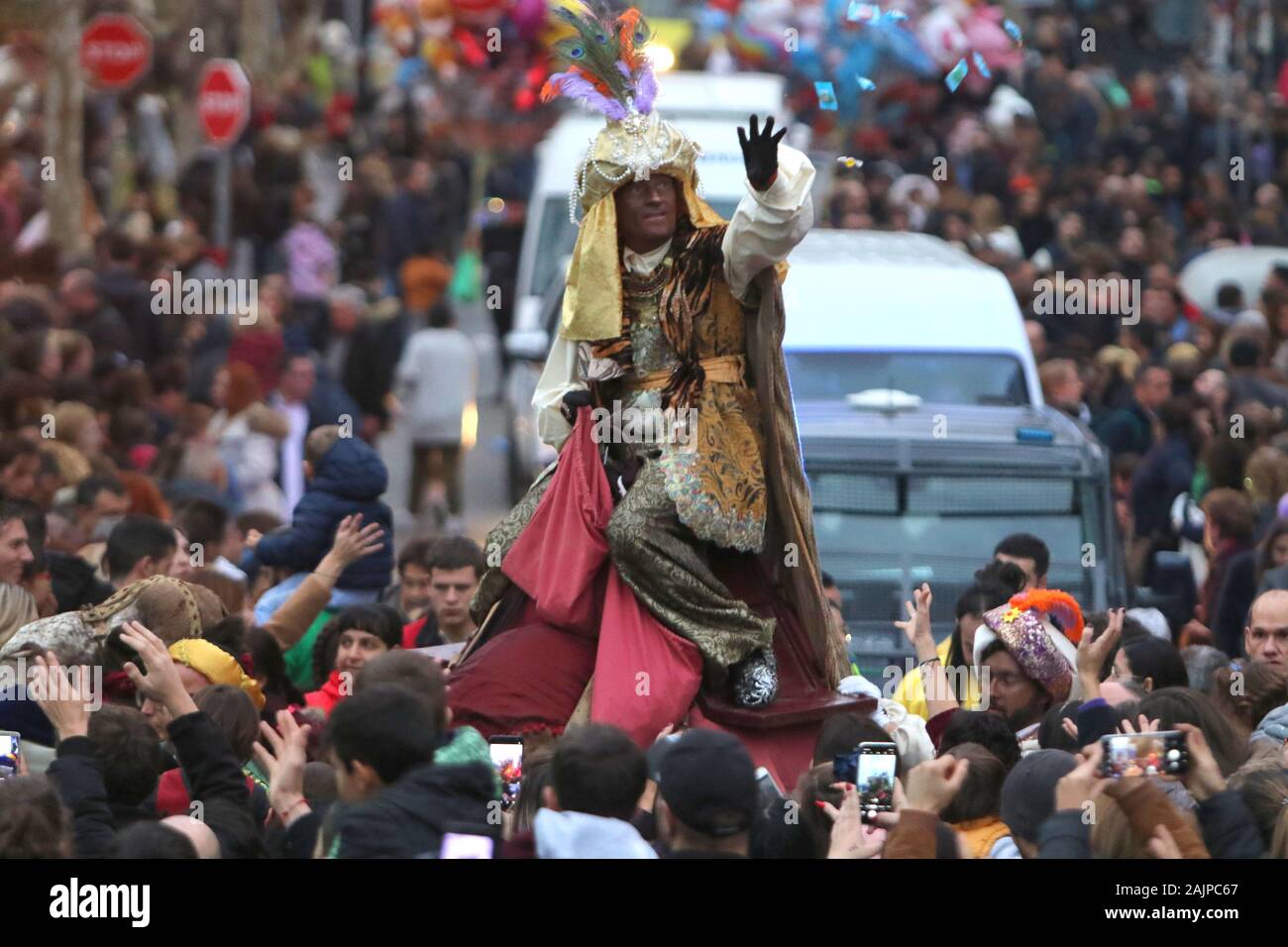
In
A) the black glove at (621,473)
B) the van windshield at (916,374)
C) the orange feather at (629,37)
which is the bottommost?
the black glove at (621,473)

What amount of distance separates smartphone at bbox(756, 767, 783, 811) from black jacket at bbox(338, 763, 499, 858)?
30.0 inches

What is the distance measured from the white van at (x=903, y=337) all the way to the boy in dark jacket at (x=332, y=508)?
2.67m

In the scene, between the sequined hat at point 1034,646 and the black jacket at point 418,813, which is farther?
the sequined hat at point 1034,646

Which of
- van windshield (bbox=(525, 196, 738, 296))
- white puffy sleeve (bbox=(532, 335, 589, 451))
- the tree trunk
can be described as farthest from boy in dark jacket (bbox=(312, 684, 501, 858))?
the tree trunk

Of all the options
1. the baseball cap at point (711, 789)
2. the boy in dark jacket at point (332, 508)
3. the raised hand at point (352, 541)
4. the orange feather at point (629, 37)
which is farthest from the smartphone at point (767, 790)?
the boy in dark jacket at point (332, 508)

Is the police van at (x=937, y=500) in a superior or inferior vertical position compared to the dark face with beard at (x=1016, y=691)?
superior

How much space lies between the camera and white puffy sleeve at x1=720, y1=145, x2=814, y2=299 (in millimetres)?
7234

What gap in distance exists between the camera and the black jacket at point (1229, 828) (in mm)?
5676

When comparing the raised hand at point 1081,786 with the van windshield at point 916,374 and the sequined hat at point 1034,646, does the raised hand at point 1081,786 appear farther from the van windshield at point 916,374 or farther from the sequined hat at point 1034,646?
the van windshield at point 916,374

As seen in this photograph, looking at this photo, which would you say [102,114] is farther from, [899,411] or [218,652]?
[218,652]

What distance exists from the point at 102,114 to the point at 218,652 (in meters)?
20.0

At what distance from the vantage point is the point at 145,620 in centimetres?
756

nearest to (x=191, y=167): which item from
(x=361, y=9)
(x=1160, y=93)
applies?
(x=1160, y=93)

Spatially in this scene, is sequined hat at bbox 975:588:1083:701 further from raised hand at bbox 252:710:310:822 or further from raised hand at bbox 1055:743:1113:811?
raised hand at bbox 252:710:310:822
